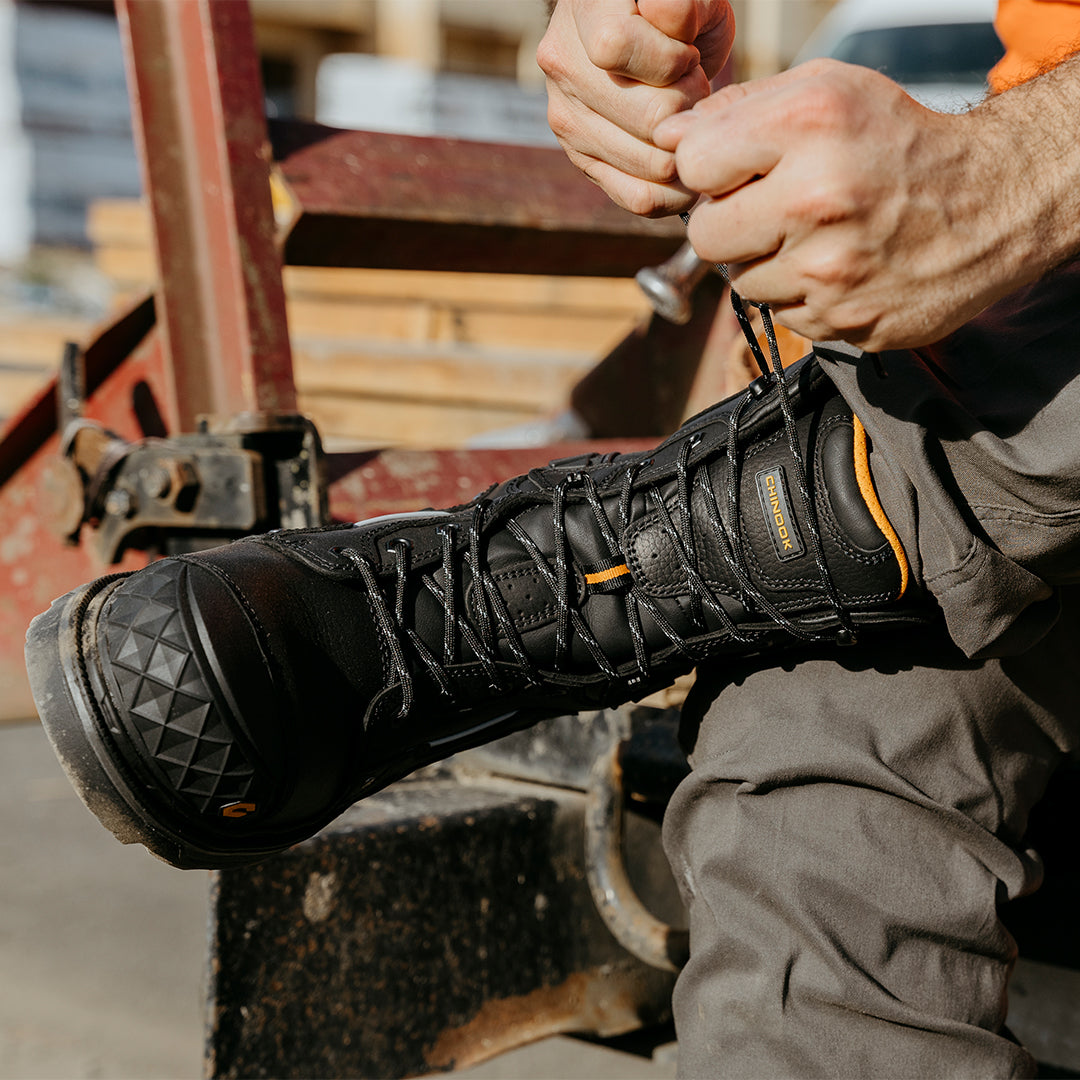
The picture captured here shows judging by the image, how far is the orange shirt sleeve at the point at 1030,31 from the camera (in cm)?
115

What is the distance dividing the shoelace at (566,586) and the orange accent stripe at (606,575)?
10 mm

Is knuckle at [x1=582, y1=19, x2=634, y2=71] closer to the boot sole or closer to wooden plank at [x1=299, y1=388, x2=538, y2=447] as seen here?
the boot sole

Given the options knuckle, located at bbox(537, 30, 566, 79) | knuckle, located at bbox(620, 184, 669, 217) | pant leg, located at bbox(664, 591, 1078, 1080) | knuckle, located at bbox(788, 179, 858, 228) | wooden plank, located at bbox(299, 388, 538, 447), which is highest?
knuckle, located at bbox(537, 30, 566, 79)

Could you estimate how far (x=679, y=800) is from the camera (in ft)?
3.02

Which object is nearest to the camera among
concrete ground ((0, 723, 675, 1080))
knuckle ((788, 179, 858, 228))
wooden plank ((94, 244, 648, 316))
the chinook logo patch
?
knuckle ((788, 179, 858, 228))

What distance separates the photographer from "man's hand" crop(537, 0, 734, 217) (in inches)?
31.3

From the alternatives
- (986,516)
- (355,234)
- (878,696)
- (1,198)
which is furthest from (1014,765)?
(1,198)

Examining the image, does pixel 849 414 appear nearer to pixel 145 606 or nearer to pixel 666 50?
pixel 666 50

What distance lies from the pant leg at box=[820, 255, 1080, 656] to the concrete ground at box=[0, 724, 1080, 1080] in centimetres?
69

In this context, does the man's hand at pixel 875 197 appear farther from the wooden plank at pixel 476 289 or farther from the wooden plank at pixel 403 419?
the wooden plank at pixel 476 289

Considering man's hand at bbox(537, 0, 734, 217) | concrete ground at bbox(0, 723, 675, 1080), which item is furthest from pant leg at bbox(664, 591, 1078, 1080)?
concrete ground at bbox(0, 723, 675, 1080)

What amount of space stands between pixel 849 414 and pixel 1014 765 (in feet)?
1.06

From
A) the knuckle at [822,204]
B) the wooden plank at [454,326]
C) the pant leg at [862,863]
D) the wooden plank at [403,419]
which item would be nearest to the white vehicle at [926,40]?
the wooden plank at [454,326]

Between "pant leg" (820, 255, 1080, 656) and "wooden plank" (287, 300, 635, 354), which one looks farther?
"wooden plank" (287, 300, 635, 354)
